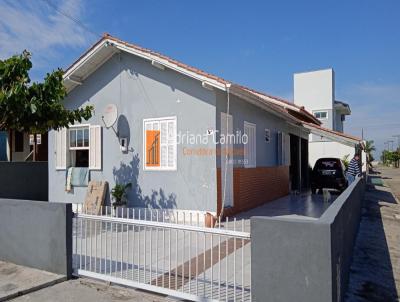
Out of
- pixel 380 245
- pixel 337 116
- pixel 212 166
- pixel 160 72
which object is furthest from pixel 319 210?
pixel 337 116

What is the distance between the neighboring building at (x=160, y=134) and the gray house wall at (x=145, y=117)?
3cm

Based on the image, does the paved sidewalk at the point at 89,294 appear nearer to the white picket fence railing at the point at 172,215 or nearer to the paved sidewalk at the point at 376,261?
the paved sidewalk at the point at 376,261

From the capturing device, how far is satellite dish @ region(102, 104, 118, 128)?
38.1 ft

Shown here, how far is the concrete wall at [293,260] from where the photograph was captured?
352 centimetres

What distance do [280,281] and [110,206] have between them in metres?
8.92

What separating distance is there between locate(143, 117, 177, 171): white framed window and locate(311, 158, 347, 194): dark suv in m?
10.4

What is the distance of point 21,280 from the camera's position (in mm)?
5578

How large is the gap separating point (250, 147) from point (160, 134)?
140 inches

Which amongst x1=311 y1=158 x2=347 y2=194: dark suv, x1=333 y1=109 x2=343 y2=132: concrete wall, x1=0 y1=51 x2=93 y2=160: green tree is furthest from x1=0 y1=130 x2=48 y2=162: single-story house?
x1=333 y1=109 x2=343 y2=132: concrete wall

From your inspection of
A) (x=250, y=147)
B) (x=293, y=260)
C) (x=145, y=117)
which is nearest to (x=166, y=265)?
(x=293, y=260)

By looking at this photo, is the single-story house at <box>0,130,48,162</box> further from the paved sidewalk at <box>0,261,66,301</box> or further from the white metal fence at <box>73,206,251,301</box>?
the white metal fence at <box>73,206,251,301</box>

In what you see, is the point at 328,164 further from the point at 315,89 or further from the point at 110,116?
the point at 315,89

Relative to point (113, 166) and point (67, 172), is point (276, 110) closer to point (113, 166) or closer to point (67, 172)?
point (113, 166)

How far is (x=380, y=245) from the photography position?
8977mm
